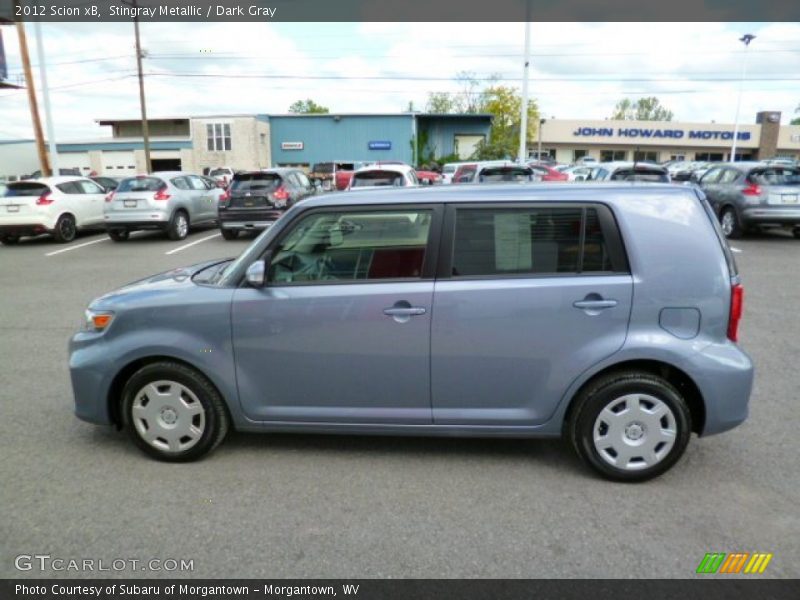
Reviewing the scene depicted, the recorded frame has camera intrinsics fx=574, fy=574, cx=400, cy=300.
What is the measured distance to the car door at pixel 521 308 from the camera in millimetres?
3219

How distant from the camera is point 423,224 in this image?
341cm

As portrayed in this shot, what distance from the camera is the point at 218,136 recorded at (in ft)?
155

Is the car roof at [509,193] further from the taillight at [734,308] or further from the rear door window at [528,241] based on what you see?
the taillight at [734,308]

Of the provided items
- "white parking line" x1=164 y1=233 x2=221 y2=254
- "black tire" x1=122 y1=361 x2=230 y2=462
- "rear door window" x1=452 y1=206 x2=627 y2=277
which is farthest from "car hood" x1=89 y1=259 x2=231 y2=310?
"white parking line" x1=164 y1=233 x2=221 y2=254

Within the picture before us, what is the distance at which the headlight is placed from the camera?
3.58m

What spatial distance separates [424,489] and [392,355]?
0.79 metres

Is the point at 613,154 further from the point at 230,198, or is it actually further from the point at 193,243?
the point at 193,243

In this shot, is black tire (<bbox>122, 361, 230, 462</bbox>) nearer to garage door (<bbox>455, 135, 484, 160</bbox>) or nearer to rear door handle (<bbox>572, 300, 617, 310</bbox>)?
rear door handle (<bbox>572, 300, 617, 310</bbox>)

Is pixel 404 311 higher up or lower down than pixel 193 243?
higher up

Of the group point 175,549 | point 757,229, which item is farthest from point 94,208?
point 757,229

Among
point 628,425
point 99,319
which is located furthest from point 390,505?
point 99,319

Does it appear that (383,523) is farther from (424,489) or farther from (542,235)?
(542,235)

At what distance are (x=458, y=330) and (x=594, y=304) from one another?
77 cm

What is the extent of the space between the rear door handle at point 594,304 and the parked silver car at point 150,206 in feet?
42.6
